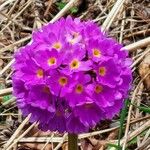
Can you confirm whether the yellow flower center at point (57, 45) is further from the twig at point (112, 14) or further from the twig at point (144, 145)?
the twig at point (112, 14)

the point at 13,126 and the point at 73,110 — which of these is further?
the point at 13,126

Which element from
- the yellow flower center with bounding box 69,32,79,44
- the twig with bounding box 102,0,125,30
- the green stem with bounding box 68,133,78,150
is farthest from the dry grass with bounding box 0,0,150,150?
the yellow flower center with bounding box 69,32,79,44

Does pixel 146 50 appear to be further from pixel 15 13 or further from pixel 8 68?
pixel 15 13

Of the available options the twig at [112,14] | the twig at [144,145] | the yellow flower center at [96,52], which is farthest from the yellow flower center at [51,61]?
the twig at [112,14]

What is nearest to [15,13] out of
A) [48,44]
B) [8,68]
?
[8,68]

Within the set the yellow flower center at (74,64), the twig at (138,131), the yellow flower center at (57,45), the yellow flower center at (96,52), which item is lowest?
the twig at (138,131)

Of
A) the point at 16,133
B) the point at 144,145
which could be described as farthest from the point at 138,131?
the point at 16,133
